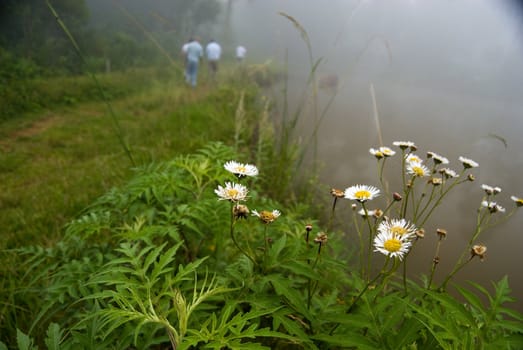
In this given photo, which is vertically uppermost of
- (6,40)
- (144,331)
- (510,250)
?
(6,40)

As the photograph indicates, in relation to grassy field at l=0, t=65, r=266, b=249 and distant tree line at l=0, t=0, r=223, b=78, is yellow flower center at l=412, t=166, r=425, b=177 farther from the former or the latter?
distant tree line at l=0, t=0, r=223, b=78

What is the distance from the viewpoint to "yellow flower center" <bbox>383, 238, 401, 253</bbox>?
27.6 inches

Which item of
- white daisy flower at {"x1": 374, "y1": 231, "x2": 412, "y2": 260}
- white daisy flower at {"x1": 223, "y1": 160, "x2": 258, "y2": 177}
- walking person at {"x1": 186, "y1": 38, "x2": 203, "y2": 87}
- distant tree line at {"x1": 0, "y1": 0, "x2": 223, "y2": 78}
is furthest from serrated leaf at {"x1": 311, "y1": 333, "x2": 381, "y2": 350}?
walking person at {"x1": 186, "y1": 38, "x2": 203, "y2": 87}

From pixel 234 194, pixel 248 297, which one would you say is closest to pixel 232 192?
pixel 234 194

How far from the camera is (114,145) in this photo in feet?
12.5

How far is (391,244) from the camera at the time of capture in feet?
2.33

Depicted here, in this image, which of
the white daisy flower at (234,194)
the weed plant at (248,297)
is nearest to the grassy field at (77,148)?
the weed plant at (248,297)

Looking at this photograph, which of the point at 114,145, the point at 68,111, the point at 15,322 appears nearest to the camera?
the point at 15,322

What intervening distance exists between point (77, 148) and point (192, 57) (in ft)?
13.8

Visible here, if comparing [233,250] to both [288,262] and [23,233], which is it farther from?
[23,233]

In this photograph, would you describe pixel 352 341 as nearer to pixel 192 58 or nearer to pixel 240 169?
pixel 240 169

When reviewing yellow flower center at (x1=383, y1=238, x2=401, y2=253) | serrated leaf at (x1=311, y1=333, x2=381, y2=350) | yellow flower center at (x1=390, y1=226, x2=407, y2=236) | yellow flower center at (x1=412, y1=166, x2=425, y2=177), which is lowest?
serrated leaf at (x1=311, y1=333, x2=381, y2=350)

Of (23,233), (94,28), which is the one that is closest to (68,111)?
(23,233)

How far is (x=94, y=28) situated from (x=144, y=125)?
6784mm
